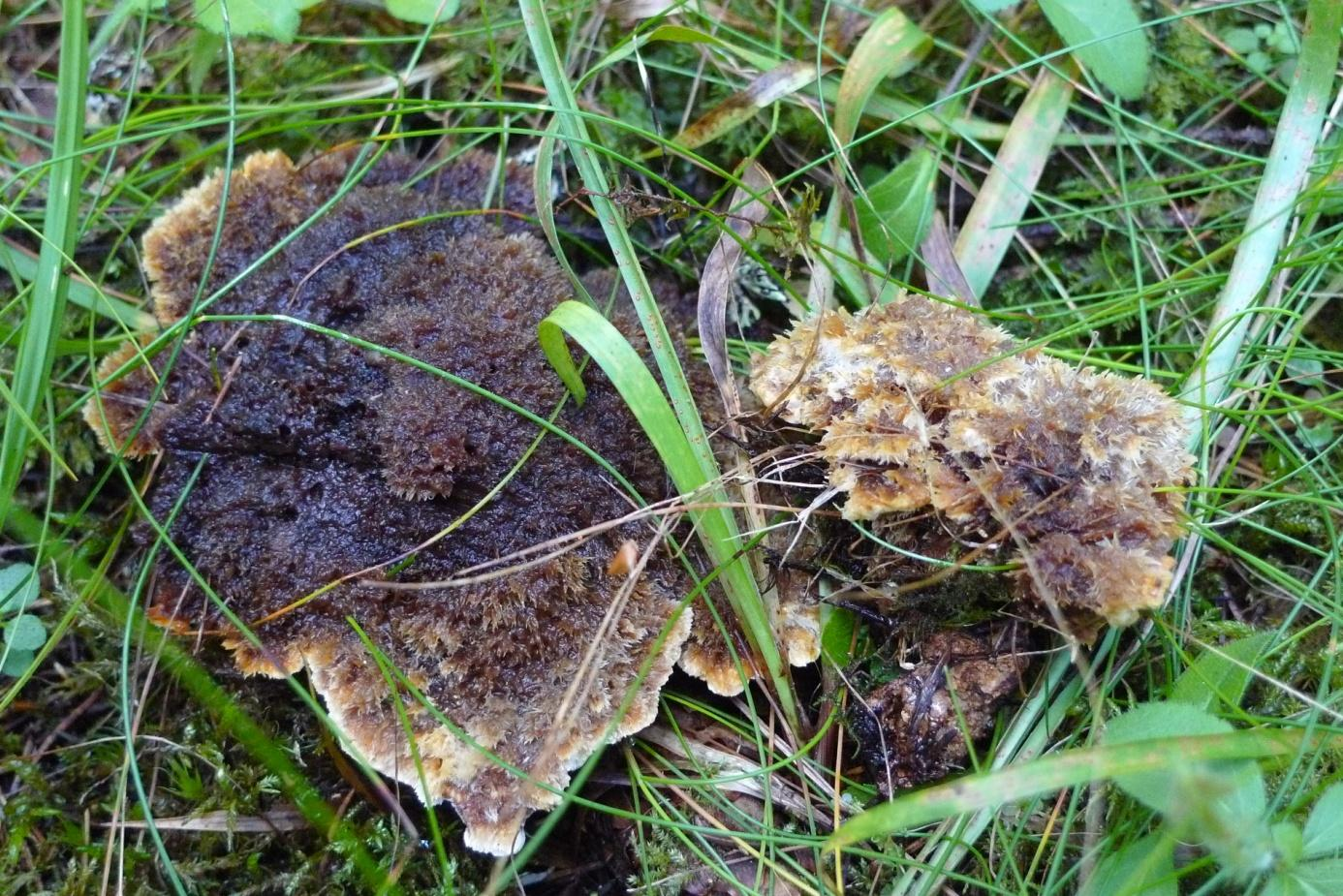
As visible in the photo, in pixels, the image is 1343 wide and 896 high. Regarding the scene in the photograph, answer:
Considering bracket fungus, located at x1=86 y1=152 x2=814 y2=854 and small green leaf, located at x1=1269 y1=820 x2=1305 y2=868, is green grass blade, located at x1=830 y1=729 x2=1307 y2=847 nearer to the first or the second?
small green leaf, located at x1=1269 y1=820 x2=1305 y2=868

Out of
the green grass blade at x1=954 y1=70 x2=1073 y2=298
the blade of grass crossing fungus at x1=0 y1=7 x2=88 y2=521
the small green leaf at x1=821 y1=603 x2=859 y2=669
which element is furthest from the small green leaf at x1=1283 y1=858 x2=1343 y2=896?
the blade of grass crossing fungus at x1=0 y1=7 x2=88 y2=521

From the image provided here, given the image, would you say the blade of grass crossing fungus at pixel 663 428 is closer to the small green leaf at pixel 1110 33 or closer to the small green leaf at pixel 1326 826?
the small green leaf at pixel 1326 826

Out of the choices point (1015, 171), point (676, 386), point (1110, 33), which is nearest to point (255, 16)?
point (676, 386)

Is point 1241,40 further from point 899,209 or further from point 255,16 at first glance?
point 255,16

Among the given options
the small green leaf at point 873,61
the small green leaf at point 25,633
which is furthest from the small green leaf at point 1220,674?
the small green leaf at point 25,633

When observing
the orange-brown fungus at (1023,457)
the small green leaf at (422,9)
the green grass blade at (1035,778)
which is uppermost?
the small green leaf at (422,9)

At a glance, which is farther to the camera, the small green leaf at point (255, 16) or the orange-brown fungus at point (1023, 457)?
the small green leaf at point (255, 16)

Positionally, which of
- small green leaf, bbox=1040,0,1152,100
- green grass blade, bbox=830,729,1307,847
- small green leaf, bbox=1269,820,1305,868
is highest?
small green leaf, bbox=1040,0,1152,100
